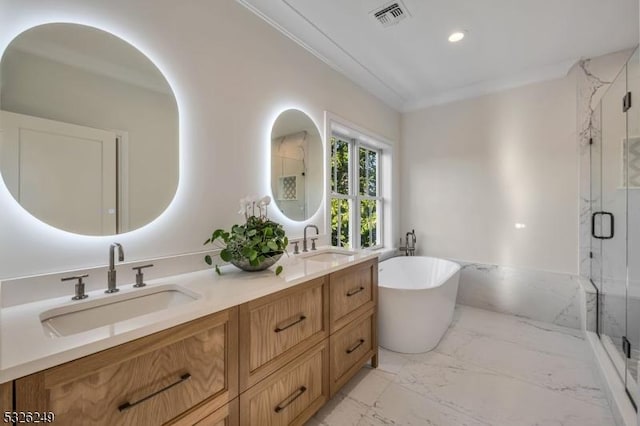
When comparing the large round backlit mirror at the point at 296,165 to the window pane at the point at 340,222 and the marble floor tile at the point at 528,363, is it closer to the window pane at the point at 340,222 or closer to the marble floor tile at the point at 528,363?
the window pane at the point at 340,222

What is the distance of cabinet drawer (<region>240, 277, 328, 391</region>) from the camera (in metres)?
1.11

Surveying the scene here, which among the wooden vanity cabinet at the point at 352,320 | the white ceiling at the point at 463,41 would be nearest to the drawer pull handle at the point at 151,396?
the wooden vanity cabinet at the point at 352,320

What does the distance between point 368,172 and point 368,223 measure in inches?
26.1

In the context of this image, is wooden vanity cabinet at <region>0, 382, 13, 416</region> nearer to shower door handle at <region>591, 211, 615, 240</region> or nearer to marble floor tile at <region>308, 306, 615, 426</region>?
marble floor tile at <region>308, 306, 615, 426</region>

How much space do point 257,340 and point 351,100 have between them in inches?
97.2

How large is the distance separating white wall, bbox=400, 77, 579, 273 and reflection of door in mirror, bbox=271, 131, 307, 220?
2009 millimetres

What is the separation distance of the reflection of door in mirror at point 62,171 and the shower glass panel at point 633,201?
10.2 feet

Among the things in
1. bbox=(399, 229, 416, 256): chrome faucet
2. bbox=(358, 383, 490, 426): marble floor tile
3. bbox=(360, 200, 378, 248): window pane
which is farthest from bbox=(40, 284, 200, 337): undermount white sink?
bbox=(399, 229, 416, 256): chrome faucet

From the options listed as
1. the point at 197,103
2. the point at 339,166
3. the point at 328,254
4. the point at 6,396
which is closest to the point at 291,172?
the point at 328,254

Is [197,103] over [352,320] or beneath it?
over

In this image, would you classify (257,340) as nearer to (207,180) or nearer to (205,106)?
(207,180)

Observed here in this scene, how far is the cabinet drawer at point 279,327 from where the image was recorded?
3.64ft

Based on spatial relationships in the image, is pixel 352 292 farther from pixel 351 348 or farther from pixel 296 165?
pixel 296 165

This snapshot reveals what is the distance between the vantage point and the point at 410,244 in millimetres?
3627
